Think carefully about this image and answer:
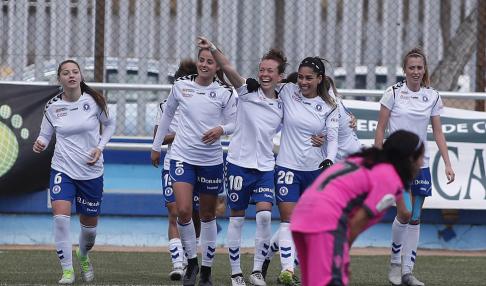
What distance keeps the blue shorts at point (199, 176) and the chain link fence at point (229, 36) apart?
4.61m

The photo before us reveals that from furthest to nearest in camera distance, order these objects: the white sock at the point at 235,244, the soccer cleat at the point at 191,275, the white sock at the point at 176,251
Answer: the white sock at the point at 176,251 < the white sock at the point at 235,244 < the soccer cleat at the point at 191,275

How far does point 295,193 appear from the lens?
33.2 ft

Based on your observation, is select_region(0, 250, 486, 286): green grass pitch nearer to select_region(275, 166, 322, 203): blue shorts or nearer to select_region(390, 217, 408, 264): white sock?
select_region(390, 217, 408, 264): white sock

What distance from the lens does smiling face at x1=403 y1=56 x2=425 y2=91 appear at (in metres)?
10.5

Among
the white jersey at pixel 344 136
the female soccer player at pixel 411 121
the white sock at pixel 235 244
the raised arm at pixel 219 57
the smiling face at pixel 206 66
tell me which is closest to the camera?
the raised arm at pixel 219 57

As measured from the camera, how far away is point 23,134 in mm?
13984

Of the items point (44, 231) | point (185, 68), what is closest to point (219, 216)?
point (44, 231)

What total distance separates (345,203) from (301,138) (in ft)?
13.0

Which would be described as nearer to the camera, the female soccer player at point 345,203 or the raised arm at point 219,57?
the female soccer player at point 345,203

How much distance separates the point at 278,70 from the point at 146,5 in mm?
4909

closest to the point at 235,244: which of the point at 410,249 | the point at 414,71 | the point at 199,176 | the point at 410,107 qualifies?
the point at 199,176

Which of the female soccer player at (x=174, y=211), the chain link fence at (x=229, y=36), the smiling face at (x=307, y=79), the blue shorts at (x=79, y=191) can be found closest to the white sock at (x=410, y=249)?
the smiling face at (x=307, y=79)

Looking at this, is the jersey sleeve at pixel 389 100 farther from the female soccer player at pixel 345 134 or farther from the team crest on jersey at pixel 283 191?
the team crest on jersey at pixel 283 191

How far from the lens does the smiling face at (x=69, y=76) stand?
10445 millimetres
